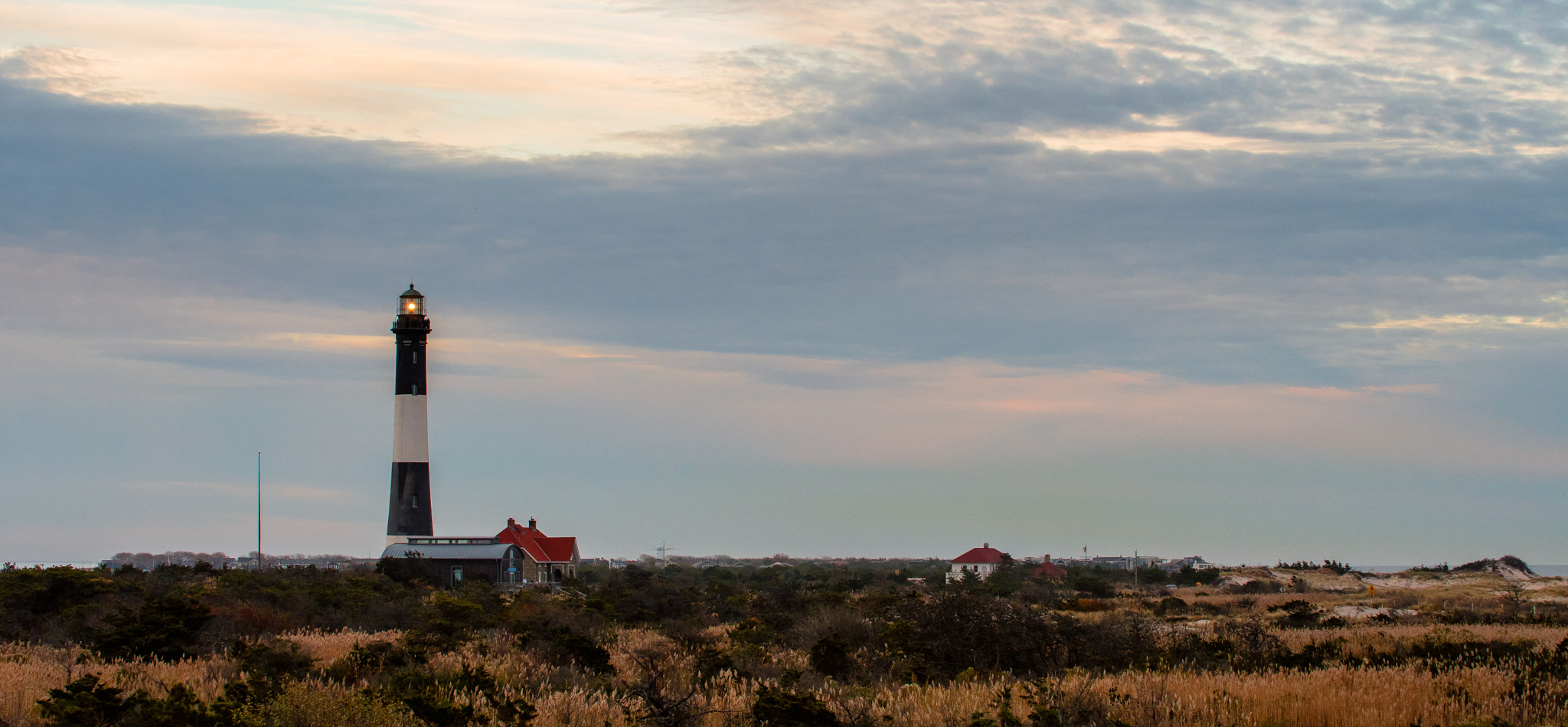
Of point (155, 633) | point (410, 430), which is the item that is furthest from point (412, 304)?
point (155, 633)

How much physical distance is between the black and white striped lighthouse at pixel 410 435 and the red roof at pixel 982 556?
4559 cm

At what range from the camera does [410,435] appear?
59.9m

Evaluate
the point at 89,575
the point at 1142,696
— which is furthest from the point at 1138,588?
the point at 1142,696

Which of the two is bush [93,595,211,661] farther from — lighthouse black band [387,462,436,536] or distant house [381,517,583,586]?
lighthouse black band [387,462,436,536]

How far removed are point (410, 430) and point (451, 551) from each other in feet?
20.4

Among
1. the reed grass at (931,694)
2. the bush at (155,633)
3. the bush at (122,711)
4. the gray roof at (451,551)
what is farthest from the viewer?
the gray roof at (451,551)

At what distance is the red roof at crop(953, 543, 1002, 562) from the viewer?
93.8m

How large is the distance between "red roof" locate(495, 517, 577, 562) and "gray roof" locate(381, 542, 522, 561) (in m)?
2.75

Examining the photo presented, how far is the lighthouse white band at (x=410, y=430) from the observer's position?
59938 mm

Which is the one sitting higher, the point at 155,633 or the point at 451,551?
the point at 155,633

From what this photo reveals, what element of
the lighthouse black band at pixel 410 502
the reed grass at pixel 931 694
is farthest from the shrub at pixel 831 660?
the lighthouse black band at pixel 410 502

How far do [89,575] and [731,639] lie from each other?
2028 cm

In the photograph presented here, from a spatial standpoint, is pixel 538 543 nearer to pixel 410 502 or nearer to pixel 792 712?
pixel 410 502

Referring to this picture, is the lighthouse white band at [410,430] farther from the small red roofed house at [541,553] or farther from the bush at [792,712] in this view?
the bush at [792,712]
